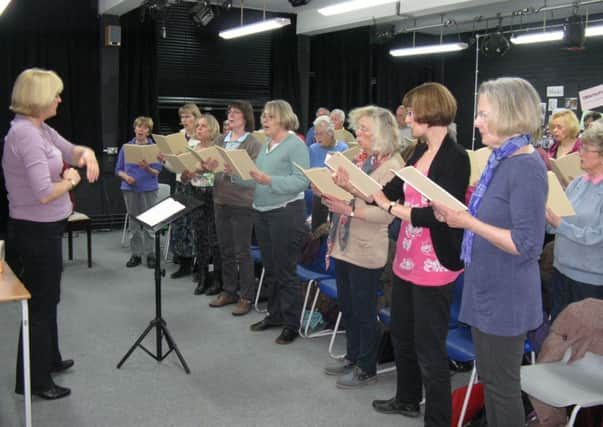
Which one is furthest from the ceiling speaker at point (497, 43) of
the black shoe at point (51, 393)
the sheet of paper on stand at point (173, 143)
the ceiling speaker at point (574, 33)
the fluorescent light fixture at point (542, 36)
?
the black shoe at point (51, 393)

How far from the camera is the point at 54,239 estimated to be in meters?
2.93

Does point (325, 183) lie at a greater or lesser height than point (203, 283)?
greater

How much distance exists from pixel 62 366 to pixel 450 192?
8.22 feet

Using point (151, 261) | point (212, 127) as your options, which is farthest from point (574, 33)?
point (151, 261)

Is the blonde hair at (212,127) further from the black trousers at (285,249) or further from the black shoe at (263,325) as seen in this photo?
the black shoe at (263,325)

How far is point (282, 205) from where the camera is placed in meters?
3.92

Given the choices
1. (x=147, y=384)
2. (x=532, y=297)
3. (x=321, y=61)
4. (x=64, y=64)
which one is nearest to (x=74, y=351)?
(x=147, y=384)

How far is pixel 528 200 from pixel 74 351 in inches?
121

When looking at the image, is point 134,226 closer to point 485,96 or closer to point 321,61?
point 485,96

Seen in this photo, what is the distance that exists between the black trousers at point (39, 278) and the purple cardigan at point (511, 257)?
2029 millimetres

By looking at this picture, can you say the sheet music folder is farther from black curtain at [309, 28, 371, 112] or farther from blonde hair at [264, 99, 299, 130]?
black curtain at [309, 28, 371, 112]

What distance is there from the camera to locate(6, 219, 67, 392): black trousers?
287 cm

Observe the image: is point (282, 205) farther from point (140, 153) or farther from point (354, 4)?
point (354, 4)

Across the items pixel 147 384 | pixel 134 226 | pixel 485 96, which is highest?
pixel 485 96
